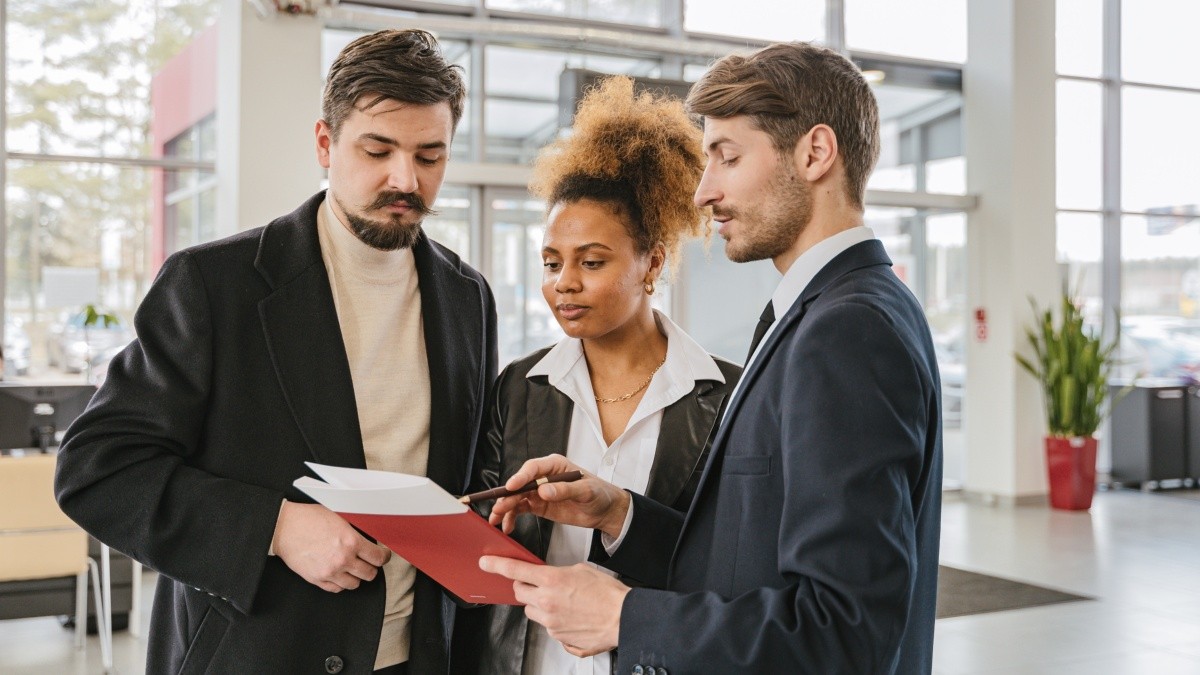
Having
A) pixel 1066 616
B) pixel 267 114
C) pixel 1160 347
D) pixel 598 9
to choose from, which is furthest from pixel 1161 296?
pixel 267 114

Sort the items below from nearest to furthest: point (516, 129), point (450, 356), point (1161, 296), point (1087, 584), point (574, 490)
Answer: point (574, 490)
point (450, 356)
point (1087, 584)
point (516, 129)
point (1161, 296)

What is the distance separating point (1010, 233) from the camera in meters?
9.31

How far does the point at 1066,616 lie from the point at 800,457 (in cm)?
499

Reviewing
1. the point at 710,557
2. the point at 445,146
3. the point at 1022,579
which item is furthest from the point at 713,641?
the point at 1022,579

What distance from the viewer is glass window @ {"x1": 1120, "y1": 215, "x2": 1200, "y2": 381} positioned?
10.8 metres

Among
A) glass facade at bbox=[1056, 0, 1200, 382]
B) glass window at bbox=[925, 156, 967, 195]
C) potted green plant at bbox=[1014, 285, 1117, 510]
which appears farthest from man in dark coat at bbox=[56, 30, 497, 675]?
glass facade at bbox=[1056, 0, 1200, 382]

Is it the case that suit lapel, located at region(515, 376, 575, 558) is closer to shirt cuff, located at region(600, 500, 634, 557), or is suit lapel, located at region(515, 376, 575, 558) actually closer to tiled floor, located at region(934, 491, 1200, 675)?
shirt cuff, located at region(600, 500, 634, 557)

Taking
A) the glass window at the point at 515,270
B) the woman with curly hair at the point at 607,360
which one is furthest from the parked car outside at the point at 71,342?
the woman with curly hair at the point at 607,360

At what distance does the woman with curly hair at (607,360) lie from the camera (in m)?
1.89

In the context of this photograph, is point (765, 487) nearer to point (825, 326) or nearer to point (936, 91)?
point (825, 326)

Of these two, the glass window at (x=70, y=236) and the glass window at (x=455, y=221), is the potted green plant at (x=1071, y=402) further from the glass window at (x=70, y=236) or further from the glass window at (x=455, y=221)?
the glass window at (x=70, y=236)

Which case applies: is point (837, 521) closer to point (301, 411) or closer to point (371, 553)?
point (371, 553)

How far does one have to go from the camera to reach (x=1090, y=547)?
7.32m

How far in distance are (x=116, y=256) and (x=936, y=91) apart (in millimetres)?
7330
